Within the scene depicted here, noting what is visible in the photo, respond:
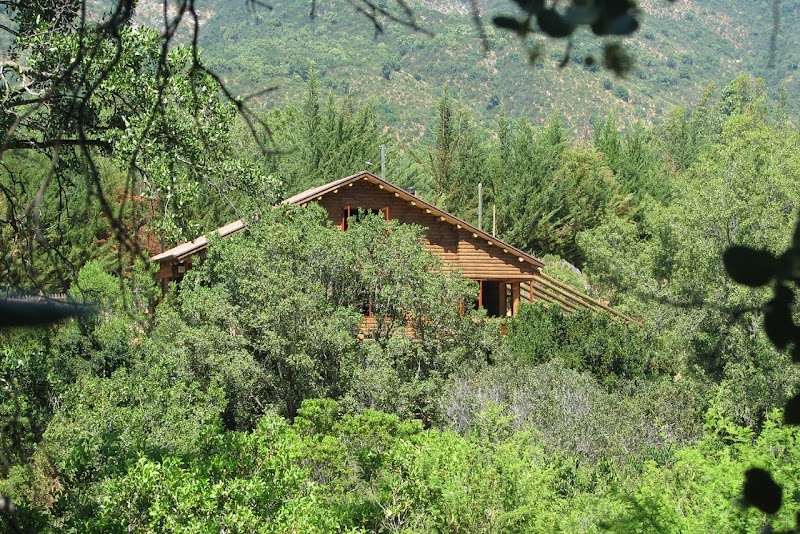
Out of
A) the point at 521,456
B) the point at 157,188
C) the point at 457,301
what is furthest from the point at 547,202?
the point at 157,188

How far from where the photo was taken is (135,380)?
13.5 meters

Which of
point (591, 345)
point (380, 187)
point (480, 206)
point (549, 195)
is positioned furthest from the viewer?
point (549, 195)

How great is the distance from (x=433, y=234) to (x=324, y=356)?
347 inches

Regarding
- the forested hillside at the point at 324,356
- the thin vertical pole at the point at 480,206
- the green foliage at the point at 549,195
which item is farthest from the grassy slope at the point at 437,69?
the forested hillside at the point at 324,356

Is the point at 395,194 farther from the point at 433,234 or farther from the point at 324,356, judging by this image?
the point at 324,356

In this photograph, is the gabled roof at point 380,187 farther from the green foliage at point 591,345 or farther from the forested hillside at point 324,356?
the green foliage at point 591,345

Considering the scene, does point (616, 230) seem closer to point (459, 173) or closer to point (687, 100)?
point (459, 173)

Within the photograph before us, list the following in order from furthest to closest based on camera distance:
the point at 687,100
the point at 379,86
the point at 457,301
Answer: the point at 687,100 < the point at 379,86 < the point at 457,301

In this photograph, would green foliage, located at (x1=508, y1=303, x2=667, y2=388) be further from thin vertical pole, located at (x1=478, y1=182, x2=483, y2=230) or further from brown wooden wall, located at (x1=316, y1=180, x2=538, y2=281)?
thin vertical pole, located at (x1=478, y1=182, x2=483, y2=230)

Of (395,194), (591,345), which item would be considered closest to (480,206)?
(395,194)

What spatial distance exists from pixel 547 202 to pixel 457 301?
67.2 ft

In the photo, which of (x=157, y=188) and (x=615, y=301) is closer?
(x=157, y=188)

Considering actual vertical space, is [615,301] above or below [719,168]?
below

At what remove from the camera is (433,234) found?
Answer: 23891 mm
